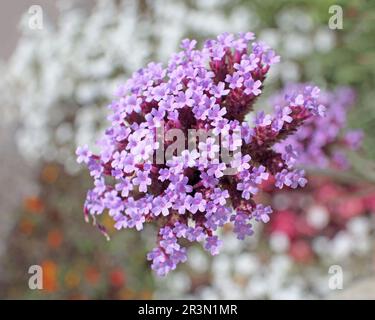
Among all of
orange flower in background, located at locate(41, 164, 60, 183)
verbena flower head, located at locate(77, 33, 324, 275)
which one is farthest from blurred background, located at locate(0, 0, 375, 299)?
verbena flower head, located at locate(77, 33, 324, 275)

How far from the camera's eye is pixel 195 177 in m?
2.11

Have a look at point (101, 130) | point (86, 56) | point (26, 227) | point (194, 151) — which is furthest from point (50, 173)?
point (194, 151)

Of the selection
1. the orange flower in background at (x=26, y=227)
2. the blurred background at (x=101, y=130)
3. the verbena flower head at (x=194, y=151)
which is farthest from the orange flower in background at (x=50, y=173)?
the verbena flower head at (x=194, y=151)

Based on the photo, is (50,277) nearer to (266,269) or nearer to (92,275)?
(92,275)

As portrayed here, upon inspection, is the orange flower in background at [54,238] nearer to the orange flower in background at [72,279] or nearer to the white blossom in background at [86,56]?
the orange flower in background at [72,279]

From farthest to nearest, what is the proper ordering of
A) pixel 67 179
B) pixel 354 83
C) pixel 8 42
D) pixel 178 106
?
pixel 8 42 → pixel 67 179 → pixel 354 83 → pixel 178 106

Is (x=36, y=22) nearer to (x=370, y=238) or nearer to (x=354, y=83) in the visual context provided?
(x=354, y=83)

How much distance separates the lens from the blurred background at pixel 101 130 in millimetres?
4609

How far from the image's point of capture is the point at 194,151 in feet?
6.67

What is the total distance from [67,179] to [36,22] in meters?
1.57

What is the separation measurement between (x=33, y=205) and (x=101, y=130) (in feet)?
2.71

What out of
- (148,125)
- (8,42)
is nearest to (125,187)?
(148,125)

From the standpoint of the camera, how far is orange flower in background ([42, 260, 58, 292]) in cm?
466

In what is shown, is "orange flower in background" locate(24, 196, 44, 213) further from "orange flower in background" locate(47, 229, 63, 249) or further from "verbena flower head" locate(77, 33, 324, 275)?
"verbena flower head" locate(77, 33, 324, 275)
